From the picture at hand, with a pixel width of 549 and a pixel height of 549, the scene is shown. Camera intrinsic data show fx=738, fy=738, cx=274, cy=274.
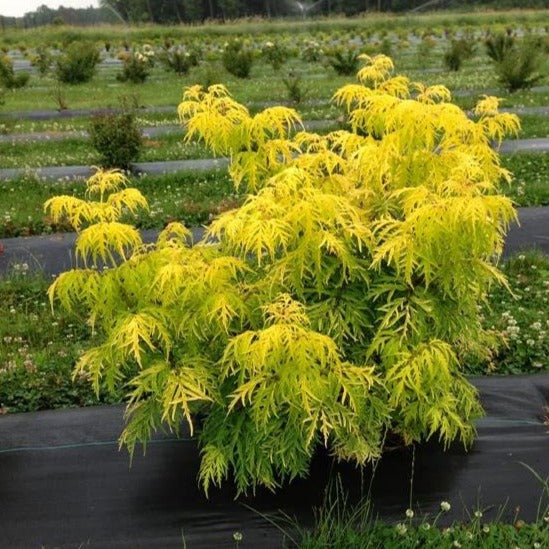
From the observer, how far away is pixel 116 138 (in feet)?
39.0

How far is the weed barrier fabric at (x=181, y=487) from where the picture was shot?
3.95 metres

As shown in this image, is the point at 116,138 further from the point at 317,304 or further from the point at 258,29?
the point at 258,29

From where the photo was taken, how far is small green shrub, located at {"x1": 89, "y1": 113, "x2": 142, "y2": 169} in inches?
467

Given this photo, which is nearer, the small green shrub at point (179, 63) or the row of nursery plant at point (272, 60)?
the row of nursery plant at point (272, 60)

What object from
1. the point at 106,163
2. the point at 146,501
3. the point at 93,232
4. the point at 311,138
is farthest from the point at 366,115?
the point at 106,163

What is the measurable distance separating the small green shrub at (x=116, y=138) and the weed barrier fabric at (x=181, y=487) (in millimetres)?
7721

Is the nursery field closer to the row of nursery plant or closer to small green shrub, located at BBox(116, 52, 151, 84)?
the row of nursery plant

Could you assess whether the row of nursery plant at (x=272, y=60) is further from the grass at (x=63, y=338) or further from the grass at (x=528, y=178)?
the grass at (x=63, y=338)

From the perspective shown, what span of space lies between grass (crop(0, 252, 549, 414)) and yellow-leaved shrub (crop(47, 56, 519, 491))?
1.19 meters

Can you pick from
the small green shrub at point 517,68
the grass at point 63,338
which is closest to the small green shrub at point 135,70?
the small green shrub at point 517,68

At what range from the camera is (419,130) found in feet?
12.5

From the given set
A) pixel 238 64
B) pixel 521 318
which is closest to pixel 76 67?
pixel 238 64

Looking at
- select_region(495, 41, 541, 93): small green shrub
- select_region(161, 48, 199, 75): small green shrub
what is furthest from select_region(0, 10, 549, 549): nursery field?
select_region(161, 48, 199, 75): small green shrub

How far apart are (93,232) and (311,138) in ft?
4.78
